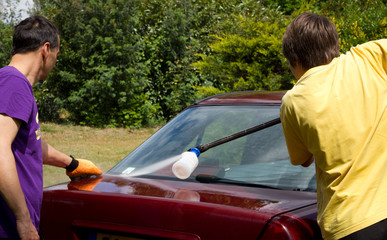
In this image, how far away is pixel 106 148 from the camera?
33.6 feet

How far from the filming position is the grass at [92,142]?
8617 millimetres

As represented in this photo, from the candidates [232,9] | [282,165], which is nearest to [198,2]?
[232,9]

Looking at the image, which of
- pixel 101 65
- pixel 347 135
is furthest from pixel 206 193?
pixel 101 65

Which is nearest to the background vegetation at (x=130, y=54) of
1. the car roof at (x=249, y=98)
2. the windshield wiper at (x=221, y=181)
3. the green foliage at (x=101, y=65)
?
the green foliage at (x=101, y=65)

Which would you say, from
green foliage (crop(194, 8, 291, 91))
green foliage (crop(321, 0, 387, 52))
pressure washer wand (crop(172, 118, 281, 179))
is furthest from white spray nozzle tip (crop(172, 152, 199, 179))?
green foliage (crop(194, 8, 291, 91))

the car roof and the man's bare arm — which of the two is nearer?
the man's bare arm

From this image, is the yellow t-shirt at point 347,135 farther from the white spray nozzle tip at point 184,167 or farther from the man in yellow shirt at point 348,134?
the white spray nozzle tip at point 184,167

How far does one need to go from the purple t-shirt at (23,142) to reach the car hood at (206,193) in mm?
227

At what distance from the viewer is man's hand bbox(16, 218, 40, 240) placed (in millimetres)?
2205

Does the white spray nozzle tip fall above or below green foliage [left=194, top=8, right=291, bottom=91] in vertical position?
above

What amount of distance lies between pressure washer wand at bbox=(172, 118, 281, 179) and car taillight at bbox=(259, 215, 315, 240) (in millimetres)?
712

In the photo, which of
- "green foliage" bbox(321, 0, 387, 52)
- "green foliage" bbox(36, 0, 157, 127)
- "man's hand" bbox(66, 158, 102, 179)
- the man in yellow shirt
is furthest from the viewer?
"green foliage" bbox(36, 0, 157, 127)

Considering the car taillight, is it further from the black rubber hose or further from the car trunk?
the black rubber hose

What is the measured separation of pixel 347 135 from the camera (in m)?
1.86
